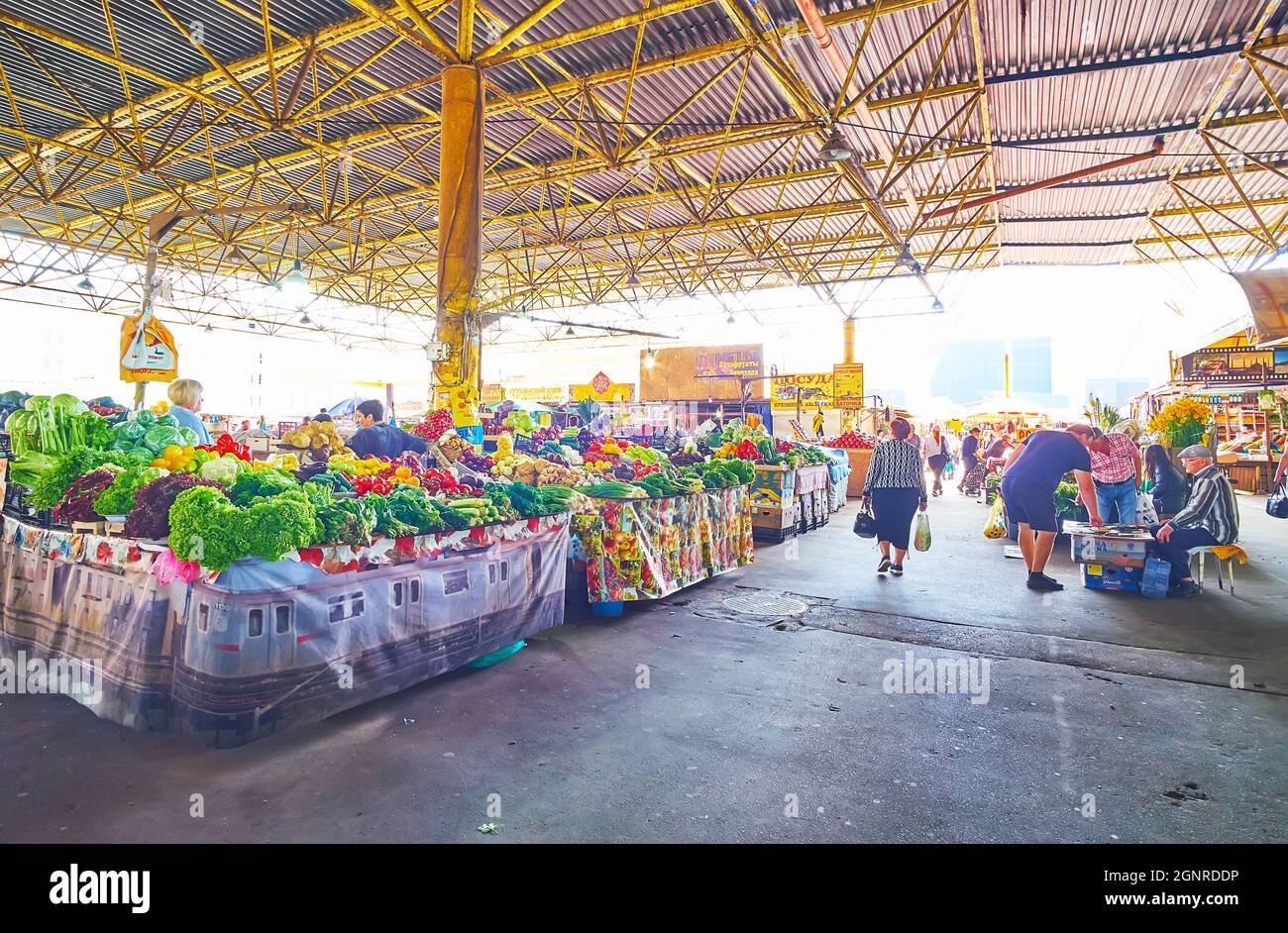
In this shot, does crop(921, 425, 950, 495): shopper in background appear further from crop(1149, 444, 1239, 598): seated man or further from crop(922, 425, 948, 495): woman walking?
crop(1149, 444, 1239, 598): seated man

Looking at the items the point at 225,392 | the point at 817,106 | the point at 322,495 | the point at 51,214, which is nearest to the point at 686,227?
the point at 817,106

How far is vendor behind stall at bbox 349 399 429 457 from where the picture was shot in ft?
21.1

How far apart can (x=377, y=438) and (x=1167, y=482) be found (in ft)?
29.1

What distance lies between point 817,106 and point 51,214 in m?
18.7

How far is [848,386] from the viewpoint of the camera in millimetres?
19172

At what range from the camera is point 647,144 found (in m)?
11.8

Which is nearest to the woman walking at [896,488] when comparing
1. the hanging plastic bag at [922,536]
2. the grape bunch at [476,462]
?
the hanging plastic bag at [922,536]

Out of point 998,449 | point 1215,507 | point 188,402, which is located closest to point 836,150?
point 1215,507

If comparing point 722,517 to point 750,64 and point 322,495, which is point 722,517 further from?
point 750,64

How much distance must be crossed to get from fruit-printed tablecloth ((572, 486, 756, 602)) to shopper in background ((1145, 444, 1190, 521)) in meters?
5.27

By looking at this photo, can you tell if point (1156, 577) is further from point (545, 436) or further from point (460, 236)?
point (460, 236)

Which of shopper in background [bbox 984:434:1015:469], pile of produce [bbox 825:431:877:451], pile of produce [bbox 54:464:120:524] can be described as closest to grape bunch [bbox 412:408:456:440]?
pile of produce [bbox 54:464:120:524]

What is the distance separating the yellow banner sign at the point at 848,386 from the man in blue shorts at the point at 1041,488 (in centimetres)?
1150

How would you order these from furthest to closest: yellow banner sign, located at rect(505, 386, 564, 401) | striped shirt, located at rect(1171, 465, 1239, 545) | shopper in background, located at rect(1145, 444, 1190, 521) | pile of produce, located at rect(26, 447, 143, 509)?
yellow banner sign, located at rect(505, 386, 564, 401)
shopper in background, located at rect(1145, 444, 1190, 521)
striped shirt, located at rect(1171, 465, 1239, 545)
pile of produce, located at rect(26, 447, 143, 509)
